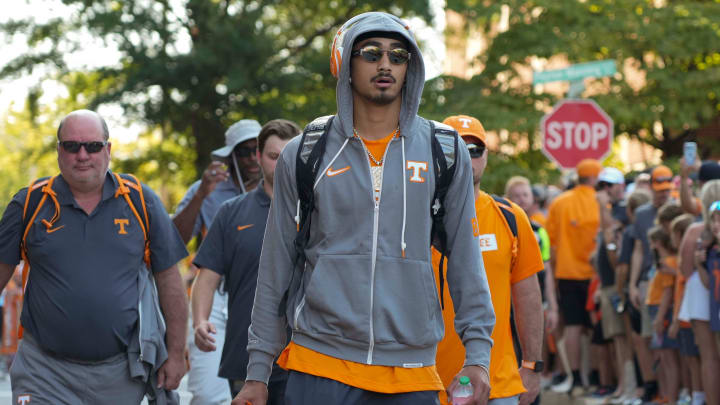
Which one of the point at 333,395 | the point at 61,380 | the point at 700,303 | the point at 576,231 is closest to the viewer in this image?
the point at 333,395

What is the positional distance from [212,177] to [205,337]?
1.47 m

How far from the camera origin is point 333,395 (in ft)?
14.5

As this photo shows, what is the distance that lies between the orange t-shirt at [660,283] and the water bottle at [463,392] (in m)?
7.55

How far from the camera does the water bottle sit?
445 centimetres

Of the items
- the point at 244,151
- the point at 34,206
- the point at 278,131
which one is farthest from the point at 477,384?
the point at 244,151

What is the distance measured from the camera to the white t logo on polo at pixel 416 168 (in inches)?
179

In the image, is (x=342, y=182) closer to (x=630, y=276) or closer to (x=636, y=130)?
(x=630, y=276)

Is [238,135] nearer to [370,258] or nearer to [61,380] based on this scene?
[61,380]

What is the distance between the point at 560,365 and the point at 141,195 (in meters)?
9.65

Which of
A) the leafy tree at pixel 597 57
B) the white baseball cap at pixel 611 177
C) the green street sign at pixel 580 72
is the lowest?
the white baseball cap at pixel 611 177

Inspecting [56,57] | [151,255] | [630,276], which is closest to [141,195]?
[151,255]

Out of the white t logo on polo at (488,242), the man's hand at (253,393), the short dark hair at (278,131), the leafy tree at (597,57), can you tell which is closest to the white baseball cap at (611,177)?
the short dark hair at (278,131)

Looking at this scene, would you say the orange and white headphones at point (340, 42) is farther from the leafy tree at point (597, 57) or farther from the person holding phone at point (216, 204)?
the leafy tree at point (597, 57)

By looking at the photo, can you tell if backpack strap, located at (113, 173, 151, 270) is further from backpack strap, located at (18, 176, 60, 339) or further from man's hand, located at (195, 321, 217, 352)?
man's hand, located at (195, 321, 217, 352)
